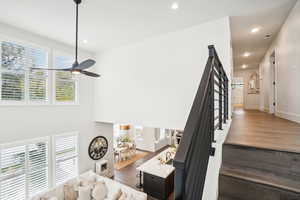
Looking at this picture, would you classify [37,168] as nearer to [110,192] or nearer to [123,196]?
[110,192]

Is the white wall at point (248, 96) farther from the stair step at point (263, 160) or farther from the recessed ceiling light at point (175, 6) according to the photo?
the stair step at point (263, 160)

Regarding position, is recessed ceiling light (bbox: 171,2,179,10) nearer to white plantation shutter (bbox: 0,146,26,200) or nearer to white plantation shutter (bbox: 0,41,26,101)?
white plantation shutter (bbox: 0,41,26,101)

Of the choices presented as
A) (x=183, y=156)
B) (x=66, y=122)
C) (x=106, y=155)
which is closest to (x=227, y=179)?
(x=183, y=156)

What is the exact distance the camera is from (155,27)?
346 centimetres

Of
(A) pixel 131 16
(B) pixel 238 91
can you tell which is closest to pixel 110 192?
(A) pixel 131 16

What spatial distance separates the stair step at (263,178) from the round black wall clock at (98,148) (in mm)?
4836

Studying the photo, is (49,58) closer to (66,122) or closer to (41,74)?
(41,74)

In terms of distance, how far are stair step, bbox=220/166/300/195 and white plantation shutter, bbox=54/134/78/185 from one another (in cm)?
458

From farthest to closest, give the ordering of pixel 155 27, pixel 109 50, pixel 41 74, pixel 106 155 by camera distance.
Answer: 1. pixel 106 155
2. pixel 109 50
3. pixel 41 74
4. pixel 155 27

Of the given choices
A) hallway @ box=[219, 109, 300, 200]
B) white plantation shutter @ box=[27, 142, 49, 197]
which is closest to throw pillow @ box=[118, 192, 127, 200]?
white plantation shutter @ box=[27, 142, 49, 197]

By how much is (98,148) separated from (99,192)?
203 cm

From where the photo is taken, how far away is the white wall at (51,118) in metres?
3.37

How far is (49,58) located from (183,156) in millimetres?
4898

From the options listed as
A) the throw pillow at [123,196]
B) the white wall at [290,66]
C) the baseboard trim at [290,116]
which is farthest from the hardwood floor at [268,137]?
Result: the throw pillow at [123,196]
